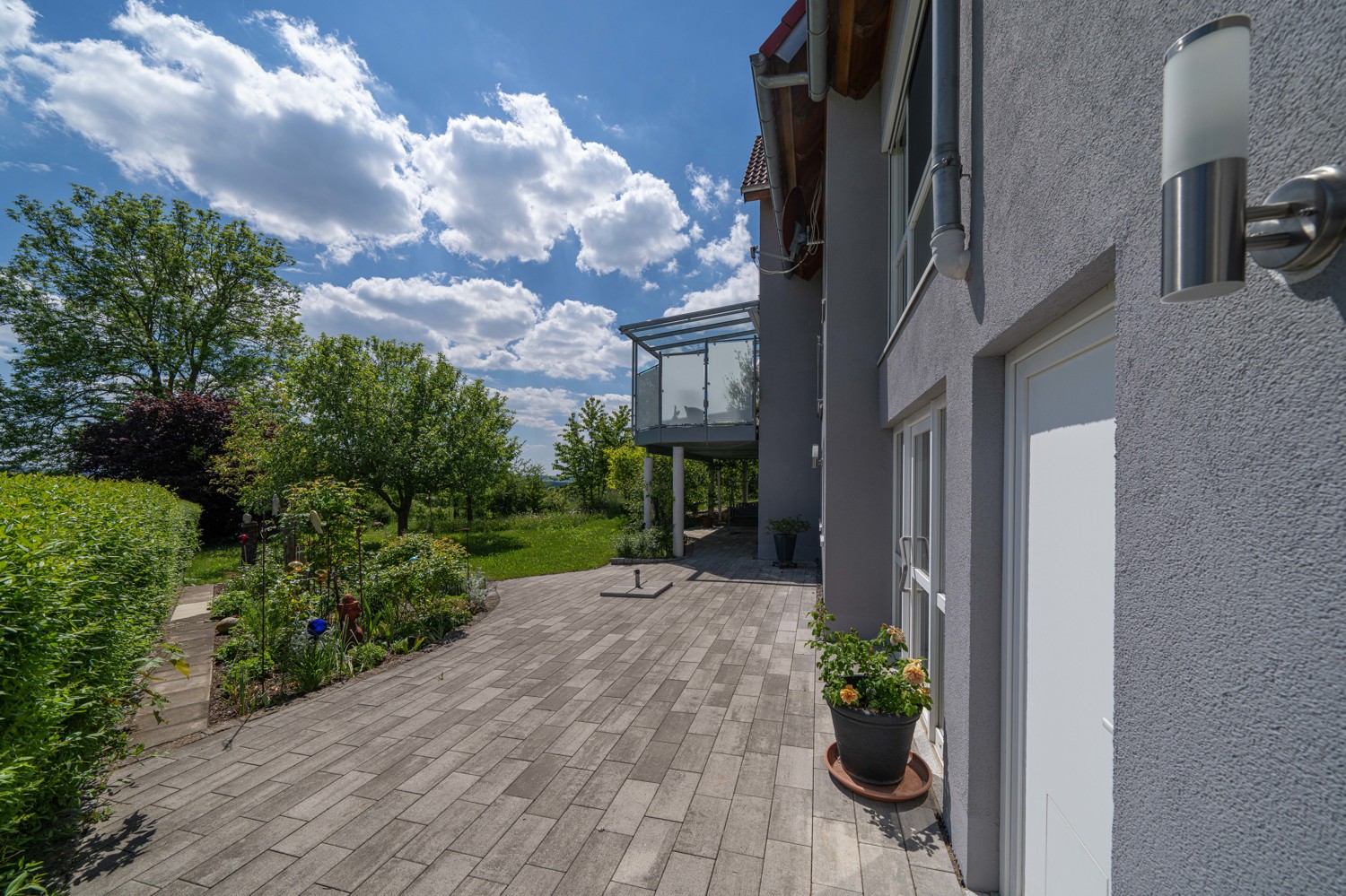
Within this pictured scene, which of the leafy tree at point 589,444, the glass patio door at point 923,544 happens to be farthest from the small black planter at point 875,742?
the leafy tree at point 589,444

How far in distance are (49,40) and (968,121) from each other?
1355cm

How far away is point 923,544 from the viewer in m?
3.81

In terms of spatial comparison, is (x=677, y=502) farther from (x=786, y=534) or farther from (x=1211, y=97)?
(x=1211, y=97)

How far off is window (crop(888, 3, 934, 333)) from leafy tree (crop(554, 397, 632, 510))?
22007 millimetres

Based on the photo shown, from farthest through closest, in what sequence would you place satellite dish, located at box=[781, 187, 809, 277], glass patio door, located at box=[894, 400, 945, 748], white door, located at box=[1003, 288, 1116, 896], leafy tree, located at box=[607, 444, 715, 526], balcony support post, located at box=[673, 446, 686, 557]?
leafy tree, located at box=[607, 444, 715, 526]
balcony support post, located at box=[673, 446, 686, 557]
satellite dish, located at box=[781, 187, 809, 277]
glass patio door, located at box=[894, 400, 945, 748]
white door, located at box=[1003, 288, 1116, 896]

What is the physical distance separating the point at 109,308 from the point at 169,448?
676 cm

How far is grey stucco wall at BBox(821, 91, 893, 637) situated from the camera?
5.41m

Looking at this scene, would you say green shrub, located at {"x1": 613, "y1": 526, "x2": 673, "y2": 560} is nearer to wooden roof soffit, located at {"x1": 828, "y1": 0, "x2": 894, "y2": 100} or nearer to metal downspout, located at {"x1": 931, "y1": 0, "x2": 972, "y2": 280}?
wooden roof soffit, located at {"x1": 828, "y1": 0, "x2": 894, "y2": 100}

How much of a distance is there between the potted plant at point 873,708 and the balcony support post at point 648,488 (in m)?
9.19

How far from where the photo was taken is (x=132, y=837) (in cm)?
274

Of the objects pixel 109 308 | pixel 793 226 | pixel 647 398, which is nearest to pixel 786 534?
pixel 647 398

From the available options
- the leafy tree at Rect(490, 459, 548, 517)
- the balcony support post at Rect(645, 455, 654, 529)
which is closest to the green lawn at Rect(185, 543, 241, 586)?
the balcony support post at Rect(645, 455, 654, 529)

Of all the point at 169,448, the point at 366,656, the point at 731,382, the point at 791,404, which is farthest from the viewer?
the point at 169,448

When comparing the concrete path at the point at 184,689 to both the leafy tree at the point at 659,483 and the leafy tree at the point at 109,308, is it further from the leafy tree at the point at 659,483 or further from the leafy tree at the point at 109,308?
the leafy tree at the point at 109,308
